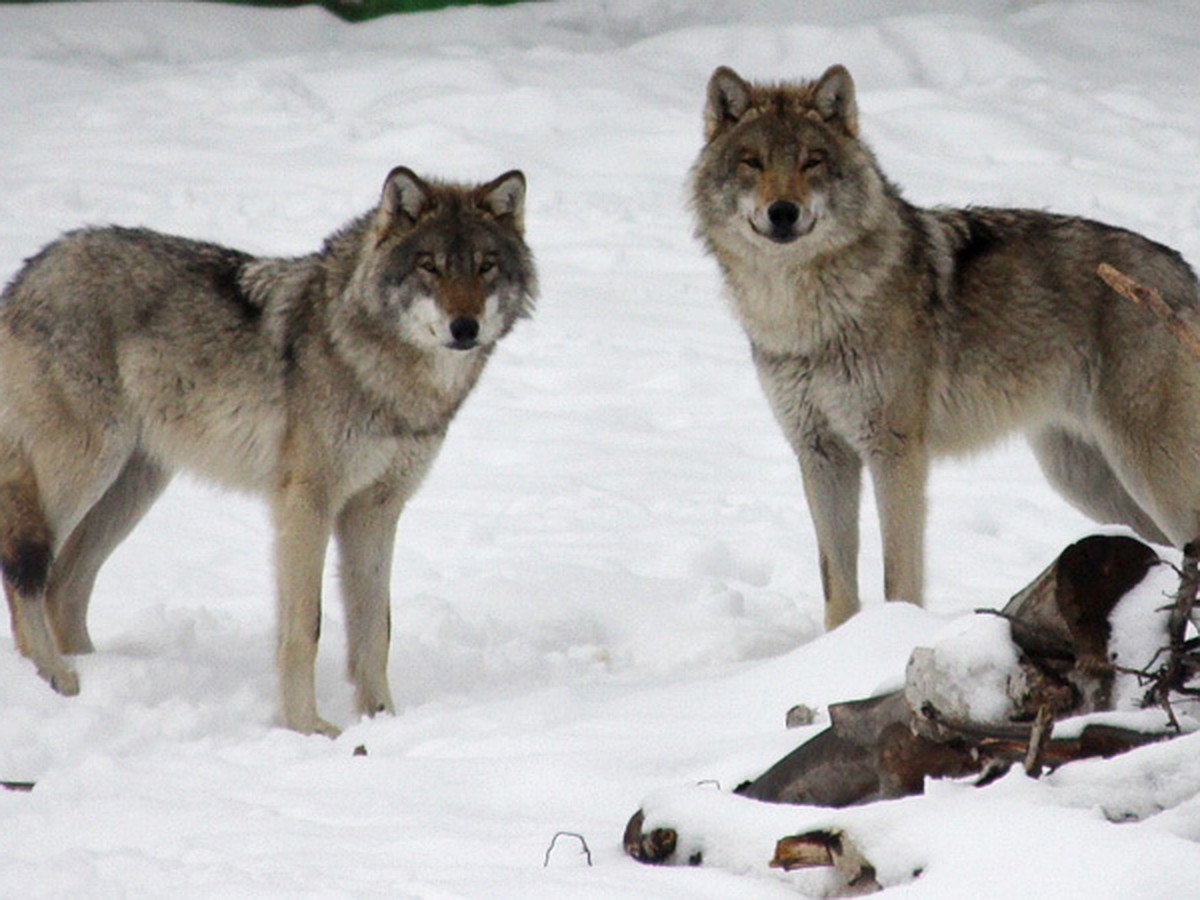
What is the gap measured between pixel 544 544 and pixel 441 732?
2538 millimetres

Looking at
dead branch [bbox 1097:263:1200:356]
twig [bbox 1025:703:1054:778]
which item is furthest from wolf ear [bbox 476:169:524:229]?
twig [bbox 1025:703:1054:778]

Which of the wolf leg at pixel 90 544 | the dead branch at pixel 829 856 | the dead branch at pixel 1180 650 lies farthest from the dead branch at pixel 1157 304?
the wolf leg at pixel 90 544

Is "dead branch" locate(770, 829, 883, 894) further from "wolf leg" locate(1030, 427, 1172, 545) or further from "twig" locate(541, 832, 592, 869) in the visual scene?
"wolf leg" locate(1030, 427, 1172, 545)

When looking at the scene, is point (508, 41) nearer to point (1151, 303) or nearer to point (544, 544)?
point (544, 544)

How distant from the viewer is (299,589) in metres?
5.57

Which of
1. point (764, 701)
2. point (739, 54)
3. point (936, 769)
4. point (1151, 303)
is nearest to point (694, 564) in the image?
point (764, 701)

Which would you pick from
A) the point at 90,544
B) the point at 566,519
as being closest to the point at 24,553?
the point at 90,544

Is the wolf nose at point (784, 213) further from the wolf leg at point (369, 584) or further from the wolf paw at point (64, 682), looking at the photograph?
the wolf paw at point (64, 682)

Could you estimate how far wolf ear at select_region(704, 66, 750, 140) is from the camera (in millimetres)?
5812

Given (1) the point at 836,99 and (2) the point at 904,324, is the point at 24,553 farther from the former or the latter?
(1) the point at 836,99

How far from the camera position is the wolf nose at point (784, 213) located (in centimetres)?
561

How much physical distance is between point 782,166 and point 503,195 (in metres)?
0.97

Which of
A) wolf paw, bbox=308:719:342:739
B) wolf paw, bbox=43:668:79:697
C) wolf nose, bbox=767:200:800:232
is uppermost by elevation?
wolf nose, bbox=767:200:800:232

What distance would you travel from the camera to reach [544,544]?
7.15 metres
